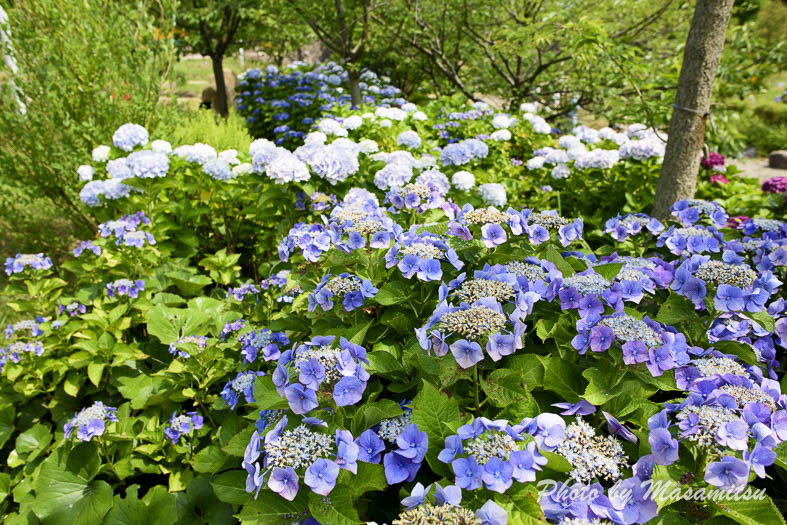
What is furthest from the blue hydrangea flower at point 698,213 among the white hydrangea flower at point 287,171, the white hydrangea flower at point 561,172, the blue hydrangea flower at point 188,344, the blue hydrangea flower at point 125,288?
the blue hydrangea flower at point 125,288

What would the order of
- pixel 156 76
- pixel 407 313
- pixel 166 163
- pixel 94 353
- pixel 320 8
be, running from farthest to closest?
1. pixel 320 8
2. pixel 156 76
3. pixel 166 163
4. pixel 94 353
5. pixel 407 313

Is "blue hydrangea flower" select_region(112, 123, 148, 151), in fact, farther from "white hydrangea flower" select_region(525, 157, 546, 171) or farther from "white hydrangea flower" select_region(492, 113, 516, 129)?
"white hydrangea flower" select_region(492, 113, 516, 129)

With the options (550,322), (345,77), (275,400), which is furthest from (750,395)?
(345,77)

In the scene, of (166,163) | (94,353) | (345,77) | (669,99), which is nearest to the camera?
(94,353)

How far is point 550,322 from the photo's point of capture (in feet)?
4.06

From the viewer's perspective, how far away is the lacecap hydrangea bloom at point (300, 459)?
35.0 inches

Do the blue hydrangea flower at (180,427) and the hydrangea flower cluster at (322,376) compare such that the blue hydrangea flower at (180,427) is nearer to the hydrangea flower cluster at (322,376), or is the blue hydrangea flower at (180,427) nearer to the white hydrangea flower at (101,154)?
the hydrangea flower cluster at (322,376)

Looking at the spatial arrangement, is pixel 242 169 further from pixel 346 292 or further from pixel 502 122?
pixel 502 122

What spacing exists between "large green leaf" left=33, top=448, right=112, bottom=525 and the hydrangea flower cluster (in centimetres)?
112

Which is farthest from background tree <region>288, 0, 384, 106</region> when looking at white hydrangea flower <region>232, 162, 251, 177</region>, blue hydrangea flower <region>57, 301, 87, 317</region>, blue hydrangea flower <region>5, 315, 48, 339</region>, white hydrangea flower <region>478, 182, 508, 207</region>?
blue hydrangea flower <region>5, 315, 48, 339</region>

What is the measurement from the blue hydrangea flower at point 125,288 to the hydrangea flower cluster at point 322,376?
1551mm

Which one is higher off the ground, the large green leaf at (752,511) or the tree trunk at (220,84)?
the tree trunk at (220,84)

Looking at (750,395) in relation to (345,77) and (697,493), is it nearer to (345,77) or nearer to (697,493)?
(697,493)

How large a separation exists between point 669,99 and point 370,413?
3.72 metres
